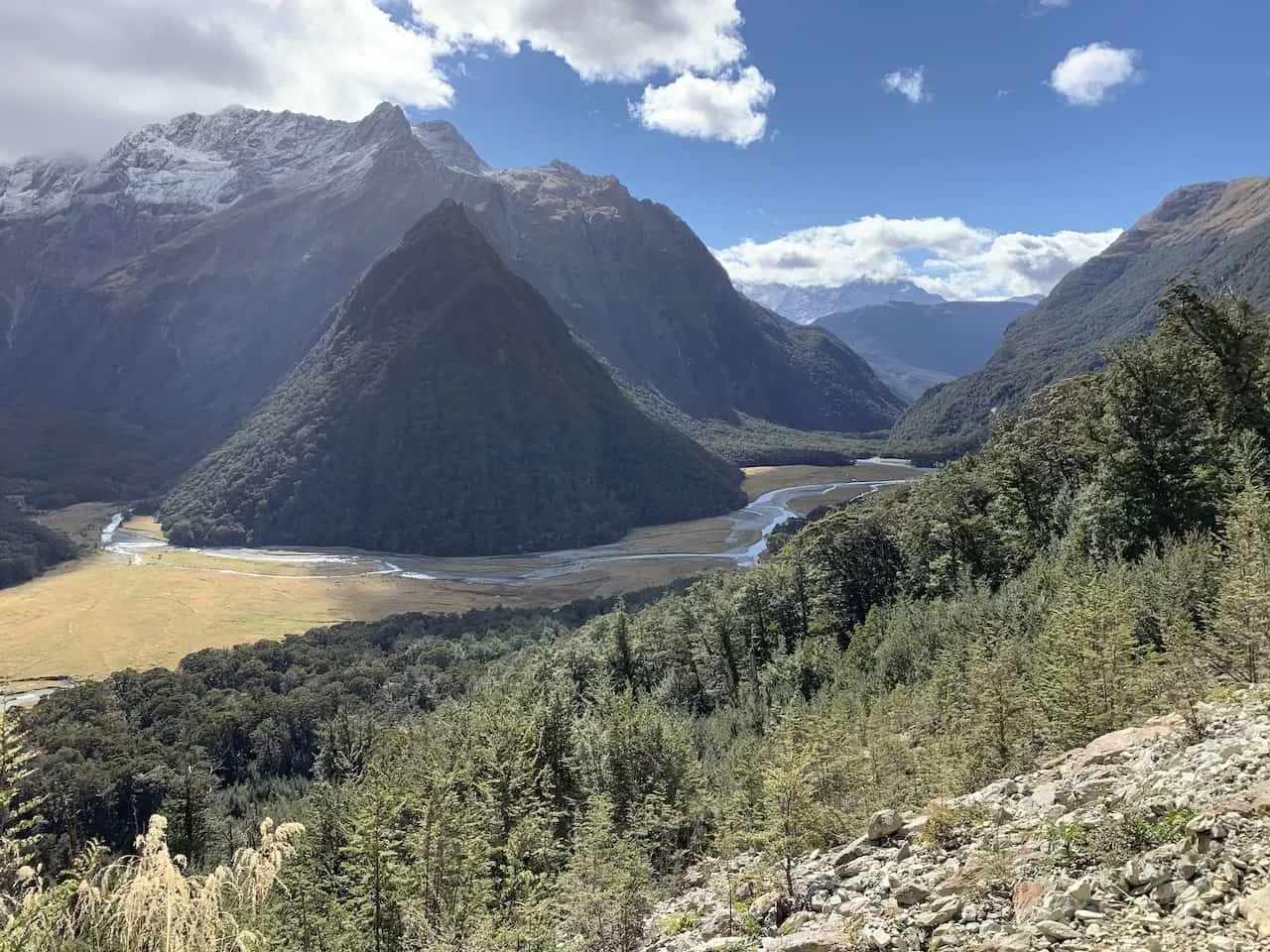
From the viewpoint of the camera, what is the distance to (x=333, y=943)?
615 inches

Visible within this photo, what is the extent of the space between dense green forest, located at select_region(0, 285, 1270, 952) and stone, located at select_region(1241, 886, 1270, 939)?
6.39 meters

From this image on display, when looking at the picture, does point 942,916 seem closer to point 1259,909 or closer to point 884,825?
point 1259,909

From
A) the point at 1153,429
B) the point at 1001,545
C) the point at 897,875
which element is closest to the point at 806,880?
the point at 897,875

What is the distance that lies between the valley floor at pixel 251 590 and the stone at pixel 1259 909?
4807 inches

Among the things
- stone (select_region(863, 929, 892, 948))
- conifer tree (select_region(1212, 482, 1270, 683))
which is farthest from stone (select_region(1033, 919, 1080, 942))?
conifer tree (select_region(1212, 482, 1270, 683))

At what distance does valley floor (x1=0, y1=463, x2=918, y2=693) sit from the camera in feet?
358

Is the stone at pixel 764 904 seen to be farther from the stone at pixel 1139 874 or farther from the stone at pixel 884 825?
the stone at pixel 1139 874

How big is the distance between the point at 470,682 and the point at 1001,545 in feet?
→ 181

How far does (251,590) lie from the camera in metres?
138

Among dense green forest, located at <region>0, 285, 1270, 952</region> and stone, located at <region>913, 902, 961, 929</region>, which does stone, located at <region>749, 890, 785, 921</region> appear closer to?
dense green forest, located at <region>0, 285, 1270, 952</region>

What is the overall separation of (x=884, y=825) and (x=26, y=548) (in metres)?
199

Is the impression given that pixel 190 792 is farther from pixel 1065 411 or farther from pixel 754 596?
pixel 1065 411

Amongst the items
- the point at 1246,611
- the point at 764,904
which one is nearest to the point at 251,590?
the point at 764,904

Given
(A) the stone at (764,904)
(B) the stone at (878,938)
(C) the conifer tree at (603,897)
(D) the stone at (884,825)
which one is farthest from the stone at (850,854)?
(C) the conifer tree at (603,897)
